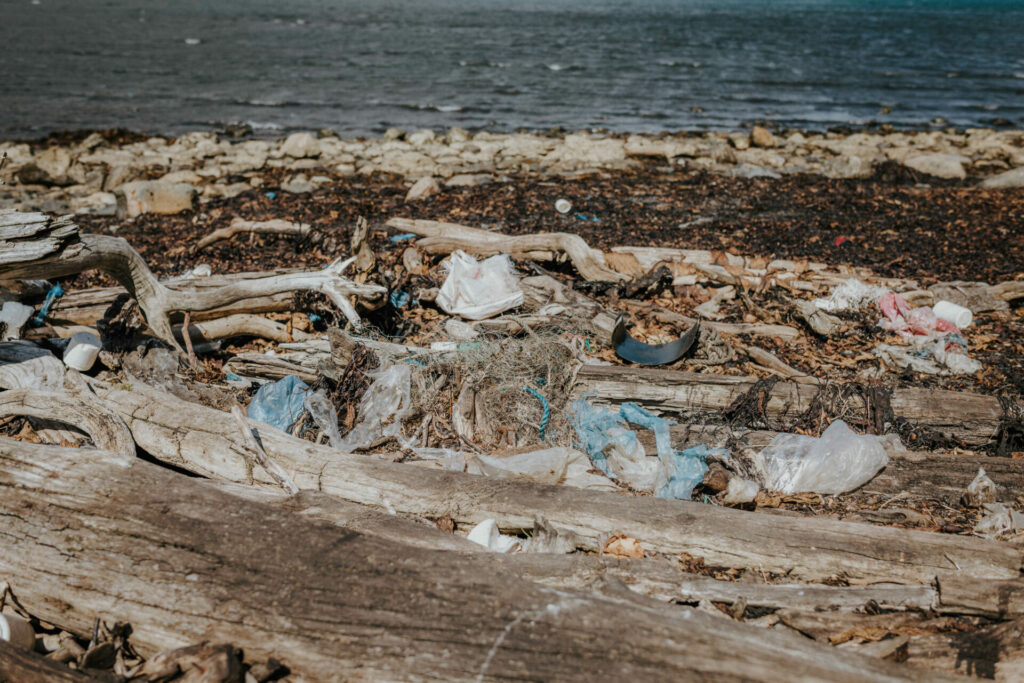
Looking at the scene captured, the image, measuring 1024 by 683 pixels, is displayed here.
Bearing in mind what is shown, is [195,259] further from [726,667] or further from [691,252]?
[726,667]

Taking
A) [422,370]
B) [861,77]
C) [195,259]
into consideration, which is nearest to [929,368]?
[422,370]

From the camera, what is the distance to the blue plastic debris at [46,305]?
19.4 feet

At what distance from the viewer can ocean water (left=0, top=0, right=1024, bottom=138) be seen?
20.8 m

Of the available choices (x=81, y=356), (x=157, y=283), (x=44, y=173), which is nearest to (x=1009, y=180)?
(x=157, y=283)

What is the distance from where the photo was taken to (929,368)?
573 centimetres

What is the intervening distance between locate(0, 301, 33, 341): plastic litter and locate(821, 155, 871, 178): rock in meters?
12.9

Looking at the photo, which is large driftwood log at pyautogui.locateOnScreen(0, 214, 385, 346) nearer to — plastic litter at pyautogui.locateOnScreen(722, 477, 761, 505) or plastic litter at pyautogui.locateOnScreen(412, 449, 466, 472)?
plastic litter at pyautogui.locateOnScreen(412, 449, 466, 472)

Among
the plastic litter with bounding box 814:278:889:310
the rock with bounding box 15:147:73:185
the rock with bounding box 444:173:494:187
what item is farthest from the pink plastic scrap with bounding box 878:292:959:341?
the rock with bounding box 15:147:73:185

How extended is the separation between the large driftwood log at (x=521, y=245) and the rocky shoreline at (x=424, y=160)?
321 centimetres

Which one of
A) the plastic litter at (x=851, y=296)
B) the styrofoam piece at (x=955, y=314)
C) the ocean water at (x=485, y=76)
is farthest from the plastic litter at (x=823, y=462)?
the ocean water at (x=485, y=76)

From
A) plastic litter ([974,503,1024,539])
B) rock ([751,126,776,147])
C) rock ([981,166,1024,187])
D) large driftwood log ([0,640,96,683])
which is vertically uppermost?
rock ([751,126,776,147])

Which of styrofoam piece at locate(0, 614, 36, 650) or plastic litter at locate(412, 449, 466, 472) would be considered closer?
styrofoam piece at locate(0, 614, 36, 650)

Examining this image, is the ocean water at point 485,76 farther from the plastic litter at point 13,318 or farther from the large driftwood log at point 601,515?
the large driftwood log at point 601,515

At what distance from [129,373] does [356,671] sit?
3.99 m
